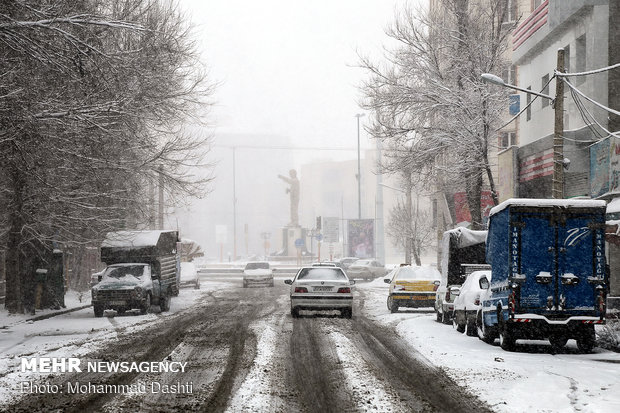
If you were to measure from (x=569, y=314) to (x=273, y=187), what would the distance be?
161 meters

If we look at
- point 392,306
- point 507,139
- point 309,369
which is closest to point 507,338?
point 309,369

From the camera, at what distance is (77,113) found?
18.0 m

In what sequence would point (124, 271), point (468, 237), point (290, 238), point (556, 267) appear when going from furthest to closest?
1. point (290, 238)
2. point (124, 271)
3. point (468, 237)
4. point (556, 267)

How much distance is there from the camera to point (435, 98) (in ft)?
104

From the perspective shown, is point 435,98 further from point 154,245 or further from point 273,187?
point 273,187

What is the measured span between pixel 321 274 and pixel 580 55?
11152 millimetres

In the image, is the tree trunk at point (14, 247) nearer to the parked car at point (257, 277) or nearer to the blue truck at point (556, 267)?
the blue truck at point (556, 267)

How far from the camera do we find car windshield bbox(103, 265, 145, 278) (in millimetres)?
27094

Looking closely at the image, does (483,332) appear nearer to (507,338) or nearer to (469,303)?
(469,303)

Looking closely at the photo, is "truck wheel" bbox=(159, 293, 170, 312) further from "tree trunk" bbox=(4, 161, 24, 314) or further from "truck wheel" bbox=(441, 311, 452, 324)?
"truck wheel" bbox=(441, 311, 452, 324)

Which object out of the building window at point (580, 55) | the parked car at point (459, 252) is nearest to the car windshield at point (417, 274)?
the parked car at point (459, 252)

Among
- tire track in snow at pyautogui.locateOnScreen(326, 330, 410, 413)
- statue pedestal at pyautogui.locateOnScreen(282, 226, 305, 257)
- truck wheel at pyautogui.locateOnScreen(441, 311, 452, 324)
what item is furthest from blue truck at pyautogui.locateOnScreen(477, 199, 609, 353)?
statue pedestal at pyautogui.locateOnScreen(282, 226, 305, 257)

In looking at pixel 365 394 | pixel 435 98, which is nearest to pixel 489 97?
pixel 435 98

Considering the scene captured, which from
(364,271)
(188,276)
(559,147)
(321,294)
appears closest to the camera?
(559,147)
